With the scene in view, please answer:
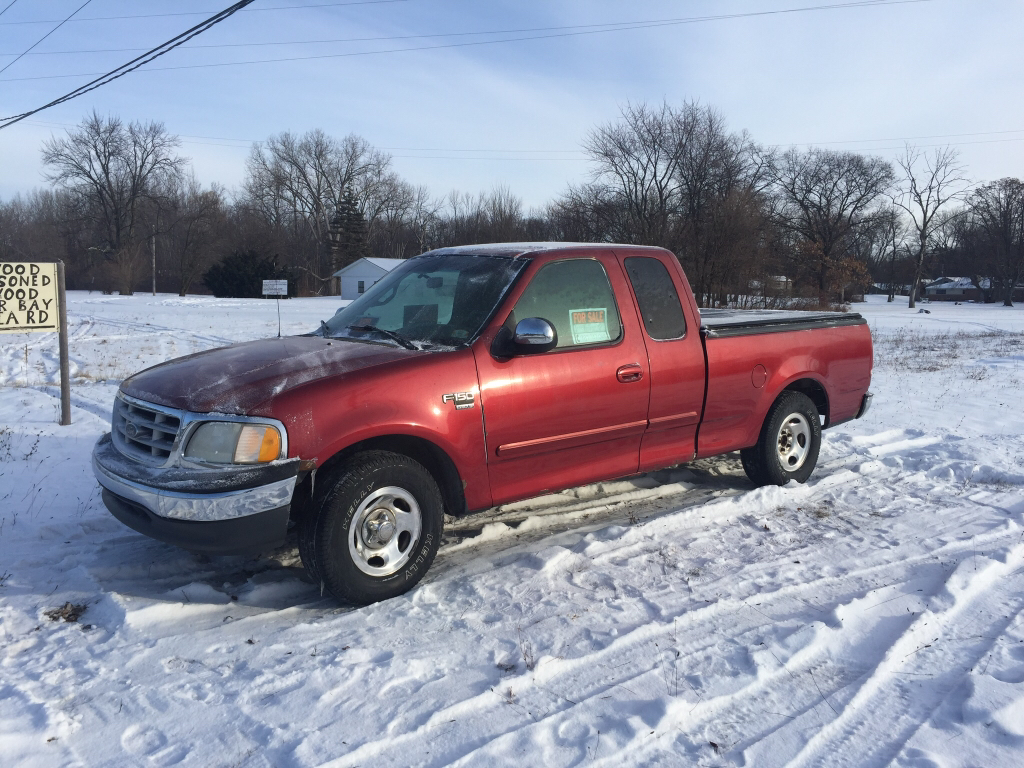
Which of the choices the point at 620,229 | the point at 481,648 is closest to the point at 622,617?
the point at 481,648

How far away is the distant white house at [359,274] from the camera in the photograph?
6259 centimetres

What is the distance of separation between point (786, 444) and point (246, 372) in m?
4.35

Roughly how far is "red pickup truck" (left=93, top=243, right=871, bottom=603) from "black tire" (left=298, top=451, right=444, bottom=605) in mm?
10

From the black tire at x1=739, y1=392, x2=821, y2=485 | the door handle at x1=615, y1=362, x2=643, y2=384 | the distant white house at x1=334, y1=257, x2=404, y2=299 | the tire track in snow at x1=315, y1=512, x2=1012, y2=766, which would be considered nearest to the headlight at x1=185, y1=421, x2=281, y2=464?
the tire track in snow at x1=315, y1=512, x2=1012, y2=766

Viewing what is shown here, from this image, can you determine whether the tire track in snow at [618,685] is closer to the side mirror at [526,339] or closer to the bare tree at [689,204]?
the side mirror at [526,339]

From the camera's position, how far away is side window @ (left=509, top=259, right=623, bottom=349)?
452 cm

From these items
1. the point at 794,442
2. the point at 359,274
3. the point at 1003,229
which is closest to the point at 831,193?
the point at 1003,229

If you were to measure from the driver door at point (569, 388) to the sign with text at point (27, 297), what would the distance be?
237 inches

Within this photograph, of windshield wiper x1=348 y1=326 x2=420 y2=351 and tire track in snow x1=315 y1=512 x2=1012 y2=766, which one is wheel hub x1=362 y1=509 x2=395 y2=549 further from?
tire track in snow x1=315 y1=512 x2=1012 y2=766

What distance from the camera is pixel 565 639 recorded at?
11.4ft

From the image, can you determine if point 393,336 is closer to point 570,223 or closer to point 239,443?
point 239,443

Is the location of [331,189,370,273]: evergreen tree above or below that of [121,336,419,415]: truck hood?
above

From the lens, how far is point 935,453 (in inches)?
273

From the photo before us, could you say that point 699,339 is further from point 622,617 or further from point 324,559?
point 324,559
